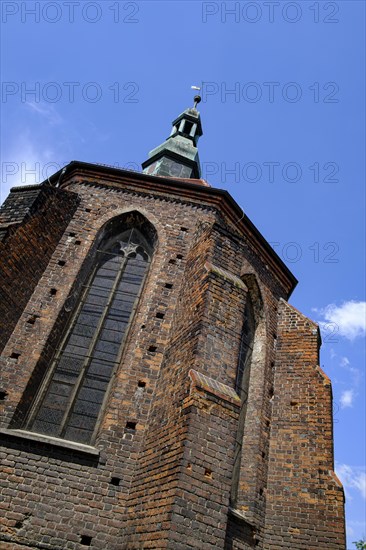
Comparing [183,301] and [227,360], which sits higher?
[183,301]

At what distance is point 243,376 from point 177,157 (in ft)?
34.1

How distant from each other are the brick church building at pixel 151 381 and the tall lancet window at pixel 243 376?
0.03 metres

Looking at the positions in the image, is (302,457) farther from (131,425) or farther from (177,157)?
(177,157)

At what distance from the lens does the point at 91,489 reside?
20.0 feet

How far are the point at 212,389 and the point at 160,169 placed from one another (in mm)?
11535

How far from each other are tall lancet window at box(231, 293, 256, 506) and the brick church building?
3 centimetres

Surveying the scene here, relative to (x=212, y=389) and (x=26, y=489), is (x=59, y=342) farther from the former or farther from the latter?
(x=212, y=389)

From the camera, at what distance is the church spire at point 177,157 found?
53.3 ft

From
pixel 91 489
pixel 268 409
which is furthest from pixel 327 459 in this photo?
Result: pixel 91 489

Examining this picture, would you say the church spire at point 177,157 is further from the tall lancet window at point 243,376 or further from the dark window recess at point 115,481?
the dark window recess at point 115,481

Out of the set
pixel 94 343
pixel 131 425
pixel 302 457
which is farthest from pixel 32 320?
pixel 302 457

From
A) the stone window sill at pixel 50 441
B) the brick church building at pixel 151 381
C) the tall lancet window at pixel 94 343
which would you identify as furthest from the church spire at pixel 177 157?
the stone window sill at pixel 50 441

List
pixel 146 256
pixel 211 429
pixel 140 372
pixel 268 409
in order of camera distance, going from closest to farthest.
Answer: pixel 211 429 → pixel 140 372 → pixel 268 409 → pixel 146 256

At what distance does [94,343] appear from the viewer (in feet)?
25.6
